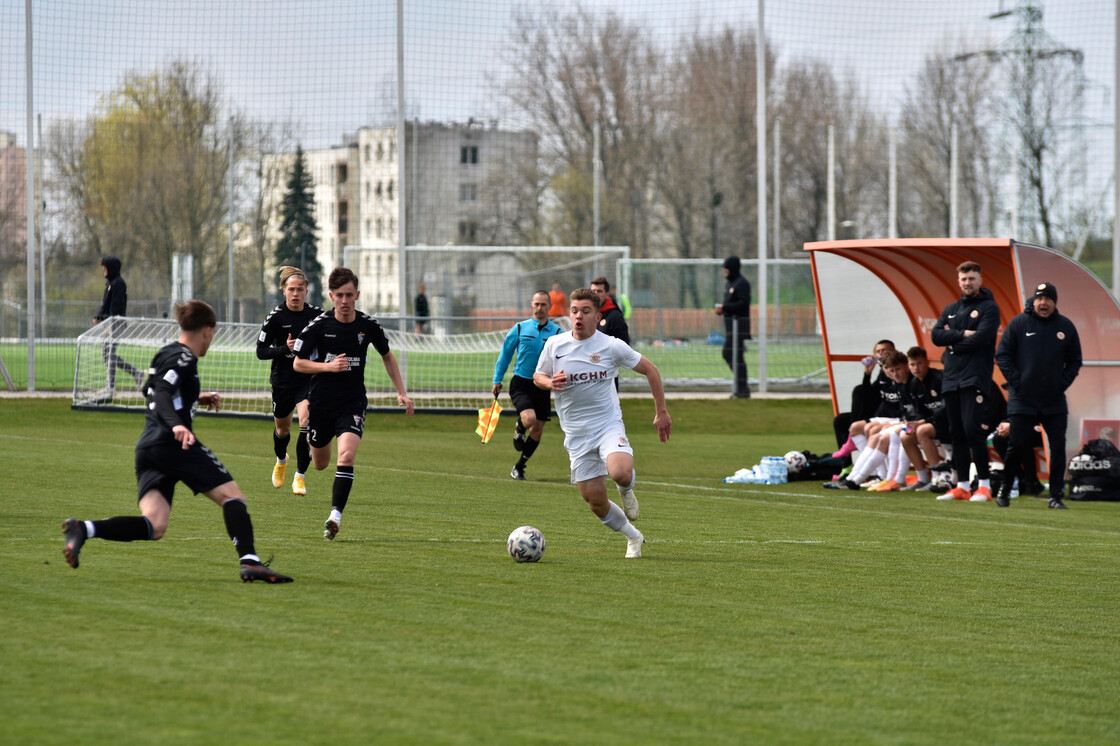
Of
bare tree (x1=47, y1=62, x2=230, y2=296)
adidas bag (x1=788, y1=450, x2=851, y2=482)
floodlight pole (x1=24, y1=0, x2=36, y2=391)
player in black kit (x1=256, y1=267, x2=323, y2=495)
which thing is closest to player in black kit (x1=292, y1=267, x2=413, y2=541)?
player in black kit (x1=256, y1=267, x2=323, y2=495)

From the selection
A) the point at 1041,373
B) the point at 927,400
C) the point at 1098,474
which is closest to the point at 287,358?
the point at 927,400

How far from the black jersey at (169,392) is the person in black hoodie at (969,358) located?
8.33 m

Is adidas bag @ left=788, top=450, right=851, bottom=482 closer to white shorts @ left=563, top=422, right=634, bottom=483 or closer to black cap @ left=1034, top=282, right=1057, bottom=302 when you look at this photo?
black cap @ left=1034, top=282, right=1057, bottom=302

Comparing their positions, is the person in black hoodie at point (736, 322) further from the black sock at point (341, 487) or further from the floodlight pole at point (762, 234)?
the black sock at point (341, 487)

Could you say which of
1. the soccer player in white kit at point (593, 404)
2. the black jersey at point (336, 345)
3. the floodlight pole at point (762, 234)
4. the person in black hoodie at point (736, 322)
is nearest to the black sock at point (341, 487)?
the black jersey at point (336, 345)

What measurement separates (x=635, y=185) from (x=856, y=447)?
36.3 metres

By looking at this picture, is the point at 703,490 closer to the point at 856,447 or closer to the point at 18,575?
the point at 856,447

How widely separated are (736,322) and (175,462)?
1750 cm

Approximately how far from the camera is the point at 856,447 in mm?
15508

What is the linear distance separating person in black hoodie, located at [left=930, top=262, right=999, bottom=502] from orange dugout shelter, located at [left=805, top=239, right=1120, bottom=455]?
1.13m

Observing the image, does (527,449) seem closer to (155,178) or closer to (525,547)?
(525,547)

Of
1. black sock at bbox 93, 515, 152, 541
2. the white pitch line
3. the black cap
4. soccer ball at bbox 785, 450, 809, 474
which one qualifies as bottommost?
the white pitch line

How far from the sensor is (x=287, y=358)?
12.7 meters

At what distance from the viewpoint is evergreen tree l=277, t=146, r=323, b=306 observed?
1182 inches
